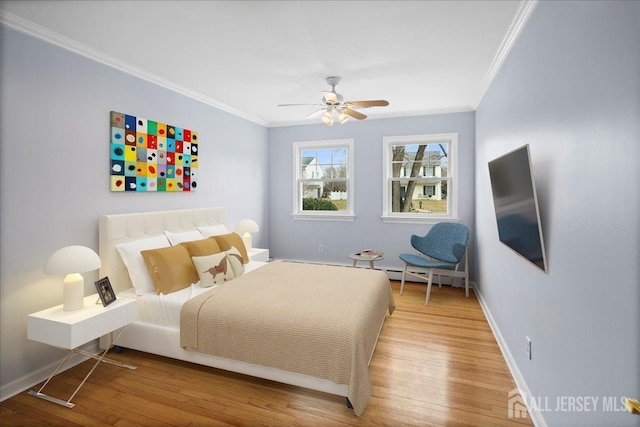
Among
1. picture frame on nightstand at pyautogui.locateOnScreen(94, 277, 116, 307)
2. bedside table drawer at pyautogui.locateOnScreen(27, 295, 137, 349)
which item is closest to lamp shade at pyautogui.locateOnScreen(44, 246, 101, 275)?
picture frame on nightstand at pyautogui.locateOnScreen(94, 277, 116, 307)

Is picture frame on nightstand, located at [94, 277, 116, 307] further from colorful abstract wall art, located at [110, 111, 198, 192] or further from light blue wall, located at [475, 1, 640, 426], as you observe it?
light blue wall, located at [475, 1, 640, 426]

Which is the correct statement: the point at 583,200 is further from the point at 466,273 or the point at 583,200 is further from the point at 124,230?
the point at 124,230

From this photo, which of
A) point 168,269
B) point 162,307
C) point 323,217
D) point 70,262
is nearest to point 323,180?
point 323,217

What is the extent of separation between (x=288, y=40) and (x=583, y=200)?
2267 millimetres

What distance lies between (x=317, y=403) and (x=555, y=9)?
106 inches

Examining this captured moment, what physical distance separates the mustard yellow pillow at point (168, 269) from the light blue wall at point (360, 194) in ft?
9.10

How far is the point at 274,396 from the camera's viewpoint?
222cm

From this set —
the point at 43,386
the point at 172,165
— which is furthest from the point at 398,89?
the point at 43,386

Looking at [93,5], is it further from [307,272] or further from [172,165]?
[307,272]

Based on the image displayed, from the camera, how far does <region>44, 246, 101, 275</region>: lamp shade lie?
2.15 meters

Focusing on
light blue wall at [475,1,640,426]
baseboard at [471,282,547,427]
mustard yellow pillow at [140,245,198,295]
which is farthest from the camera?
mustard yellow pillow at [140,245,198,295]

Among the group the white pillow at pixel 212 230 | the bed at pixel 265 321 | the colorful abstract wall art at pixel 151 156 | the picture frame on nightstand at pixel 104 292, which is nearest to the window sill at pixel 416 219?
the bed at pixel 265 321

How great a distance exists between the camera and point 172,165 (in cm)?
363

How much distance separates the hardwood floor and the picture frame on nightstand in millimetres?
596
